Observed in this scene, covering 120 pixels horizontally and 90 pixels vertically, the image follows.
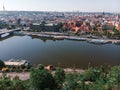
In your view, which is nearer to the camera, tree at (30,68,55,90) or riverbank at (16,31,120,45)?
tree at (30,68,55,90)

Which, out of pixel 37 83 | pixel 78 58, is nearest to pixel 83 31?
pixel 78 58

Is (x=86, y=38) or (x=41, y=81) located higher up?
(x=41, y=81)

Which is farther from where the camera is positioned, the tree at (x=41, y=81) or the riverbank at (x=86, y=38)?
the riverbank at (x=86, y=38)

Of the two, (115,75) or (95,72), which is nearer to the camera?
(115,75)

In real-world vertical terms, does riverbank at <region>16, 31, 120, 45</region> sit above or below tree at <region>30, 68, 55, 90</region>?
below

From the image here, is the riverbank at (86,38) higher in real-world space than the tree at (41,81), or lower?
lower

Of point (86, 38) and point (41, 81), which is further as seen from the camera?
point (86, 38)

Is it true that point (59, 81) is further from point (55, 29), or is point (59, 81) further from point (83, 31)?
point (55, 29)

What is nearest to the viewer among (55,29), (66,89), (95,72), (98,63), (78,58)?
(66,89)

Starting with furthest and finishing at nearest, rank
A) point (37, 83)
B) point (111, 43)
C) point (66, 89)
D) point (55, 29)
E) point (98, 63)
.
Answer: point (55, 29)
point (111, 43)
point (98, 63)
point (37, 83)
point (66, 89)

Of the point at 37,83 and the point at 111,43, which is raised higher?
the point at 37,83
